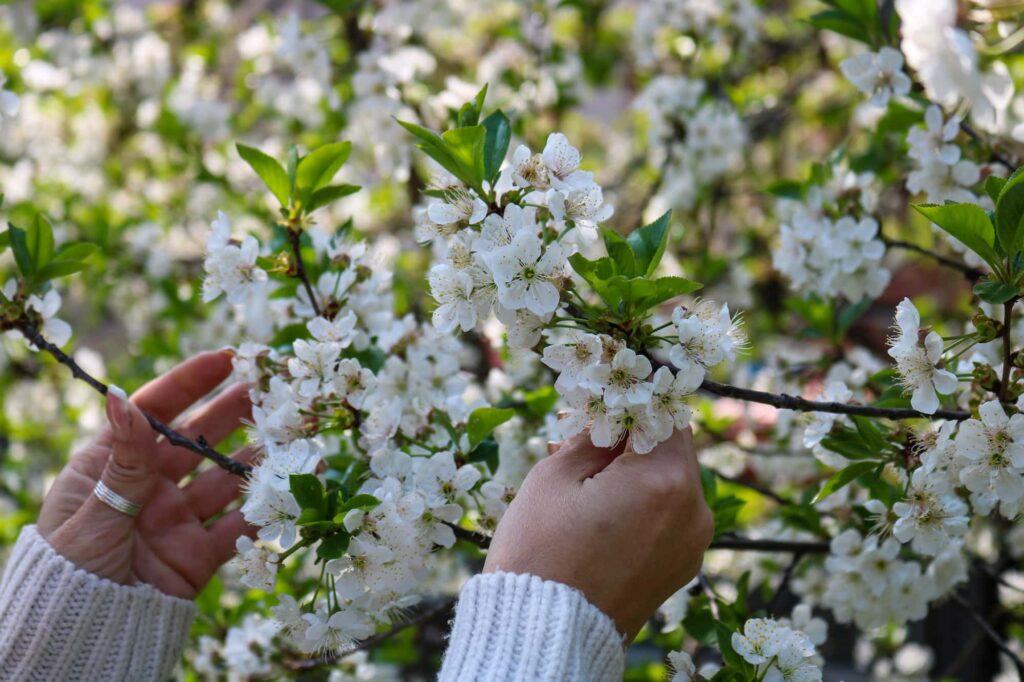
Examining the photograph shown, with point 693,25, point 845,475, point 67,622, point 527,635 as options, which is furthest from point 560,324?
point 693,25

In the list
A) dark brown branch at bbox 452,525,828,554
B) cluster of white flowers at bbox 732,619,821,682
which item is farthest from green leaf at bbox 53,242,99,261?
cluster of white flowers at bbox 732,619,821,682

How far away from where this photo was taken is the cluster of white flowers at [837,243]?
6.24 ft

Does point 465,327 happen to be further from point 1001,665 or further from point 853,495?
point 1001,665

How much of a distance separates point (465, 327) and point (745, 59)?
105 inches

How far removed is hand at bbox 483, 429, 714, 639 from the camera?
1178mm

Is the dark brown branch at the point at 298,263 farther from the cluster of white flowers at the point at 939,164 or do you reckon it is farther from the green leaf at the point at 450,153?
the cluster of white flowers at the point at 939,164

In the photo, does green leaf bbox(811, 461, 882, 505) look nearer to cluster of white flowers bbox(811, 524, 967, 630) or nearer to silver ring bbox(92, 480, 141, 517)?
cluster of white flowers bbox(811, 524, 967, 630)

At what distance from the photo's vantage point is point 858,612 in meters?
1.88

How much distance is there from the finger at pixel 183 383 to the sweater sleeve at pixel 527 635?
30.7 inches

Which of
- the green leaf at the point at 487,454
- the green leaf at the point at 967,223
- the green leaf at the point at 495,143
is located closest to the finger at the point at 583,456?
the green leaf at the point at 487,454

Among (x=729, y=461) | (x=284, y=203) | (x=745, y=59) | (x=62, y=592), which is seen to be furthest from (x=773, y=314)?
(x=62, y=592)

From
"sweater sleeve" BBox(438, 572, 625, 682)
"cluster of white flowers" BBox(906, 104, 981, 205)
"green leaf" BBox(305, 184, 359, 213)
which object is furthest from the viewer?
"cluster of white flowers" BBox(906, 104, 981, 205)

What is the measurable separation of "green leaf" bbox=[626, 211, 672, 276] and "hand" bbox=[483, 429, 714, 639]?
9.5 inches

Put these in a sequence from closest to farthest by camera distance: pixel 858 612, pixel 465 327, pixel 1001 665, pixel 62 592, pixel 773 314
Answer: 1. pixel 465 327
2. pixel 62 592
3. pixel 858 612
4. pixel 1001 665
5. pixel 773 314
